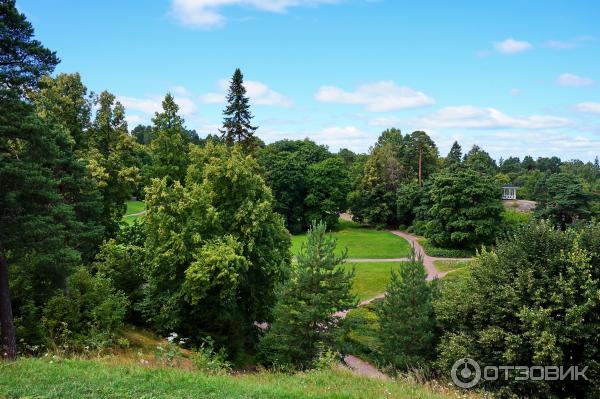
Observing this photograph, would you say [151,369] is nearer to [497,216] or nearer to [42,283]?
[42,283]

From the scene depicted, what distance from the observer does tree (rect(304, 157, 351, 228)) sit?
216 feet

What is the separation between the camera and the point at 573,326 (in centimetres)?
1355

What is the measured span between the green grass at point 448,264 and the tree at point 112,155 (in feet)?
97.0

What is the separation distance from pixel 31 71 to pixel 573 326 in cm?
1715

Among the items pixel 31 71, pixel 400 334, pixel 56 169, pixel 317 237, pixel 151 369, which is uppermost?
pixel 31 71

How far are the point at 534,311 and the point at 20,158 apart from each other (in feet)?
53.2

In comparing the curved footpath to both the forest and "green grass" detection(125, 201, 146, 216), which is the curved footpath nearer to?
the forest

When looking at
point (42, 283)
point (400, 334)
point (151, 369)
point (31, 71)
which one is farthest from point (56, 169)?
point (400, 334)

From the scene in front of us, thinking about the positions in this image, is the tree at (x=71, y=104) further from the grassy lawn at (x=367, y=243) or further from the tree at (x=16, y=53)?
the grassy lawn at (x=367, y=243)

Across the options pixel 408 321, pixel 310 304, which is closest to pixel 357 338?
pixel 408 321

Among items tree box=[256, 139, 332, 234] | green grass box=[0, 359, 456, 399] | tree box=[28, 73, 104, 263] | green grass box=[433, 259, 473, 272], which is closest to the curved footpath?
green grass box=[433, 259, 473, 272]

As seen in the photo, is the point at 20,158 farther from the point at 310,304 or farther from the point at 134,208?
the point at 134,208

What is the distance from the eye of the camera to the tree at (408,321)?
56.4 feet

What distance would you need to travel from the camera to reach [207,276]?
18828 millimetres
